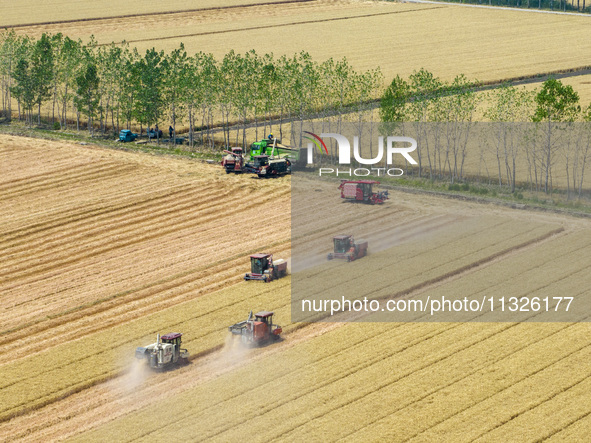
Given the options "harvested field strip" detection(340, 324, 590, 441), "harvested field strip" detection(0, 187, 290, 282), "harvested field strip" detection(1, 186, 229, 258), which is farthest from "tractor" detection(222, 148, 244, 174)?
"harvested field strip" detection(340, 324, 590, 441)

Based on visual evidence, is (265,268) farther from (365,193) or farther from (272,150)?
(272,150)

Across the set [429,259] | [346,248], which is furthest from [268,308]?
[429,259]

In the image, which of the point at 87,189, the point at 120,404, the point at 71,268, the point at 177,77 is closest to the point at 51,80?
the point at 177,77

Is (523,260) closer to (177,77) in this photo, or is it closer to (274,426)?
(274,426)

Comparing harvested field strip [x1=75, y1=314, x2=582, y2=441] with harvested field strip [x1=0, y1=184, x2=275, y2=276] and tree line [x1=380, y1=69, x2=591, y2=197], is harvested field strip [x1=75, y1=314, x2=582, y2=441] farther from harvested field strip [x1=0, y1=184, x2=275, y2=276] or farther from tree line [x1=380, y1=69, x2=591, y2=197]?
tree line [x1=380, y1=69, x2=591, y2=197]

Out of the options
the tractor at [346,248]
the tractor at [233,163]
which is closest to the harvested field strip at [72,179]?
the tractor at [233,163]

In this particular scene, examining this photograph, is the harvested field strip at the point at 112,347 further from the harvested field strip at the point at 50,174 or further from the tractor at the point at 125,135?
the tractor at the point at 125,135
